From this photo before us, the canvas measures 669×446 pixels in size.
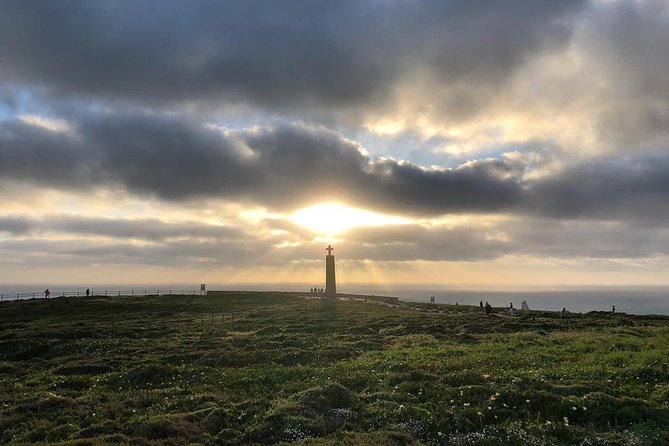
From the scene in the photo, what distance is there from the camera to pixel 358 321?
45.0 meters

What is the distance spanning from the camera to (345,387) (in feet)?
61.9

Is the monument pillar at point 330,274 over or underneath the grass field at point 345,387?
over

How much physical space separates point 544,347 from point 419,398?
45.1ft

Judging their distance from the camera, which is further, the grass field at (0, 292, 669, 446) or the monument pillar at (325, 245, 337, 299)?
the monument pillar at (325, 245, 337, 299)

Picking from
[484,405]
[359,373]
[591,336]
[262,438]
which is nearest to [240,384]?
[359,373]

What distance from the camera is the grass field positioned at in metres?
14.0

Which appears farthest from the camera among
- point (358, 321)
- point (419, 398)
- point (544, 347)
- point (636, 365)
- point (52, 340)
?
point (358, 321)

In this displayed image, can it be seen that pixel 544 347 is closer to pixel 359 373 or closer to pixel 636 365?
pixel 636 365

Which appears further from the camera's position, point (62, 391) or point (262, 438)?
point (62, 391)

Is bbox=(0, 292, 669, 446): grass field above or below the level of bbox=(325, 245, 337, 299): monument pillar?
below

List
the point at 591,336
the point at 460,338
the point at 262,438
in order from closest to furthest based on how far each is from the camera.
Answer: the point at 262,438 < the point at 591,336 < the point at 460,338

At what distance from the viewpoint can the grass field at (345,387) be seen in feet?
45.8

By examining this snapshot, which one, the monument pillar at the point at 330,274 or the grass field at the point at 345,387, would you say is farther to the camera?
the monument pillar at the point at 330,274

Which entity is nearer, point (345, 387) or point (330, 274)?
point (345, 387)
